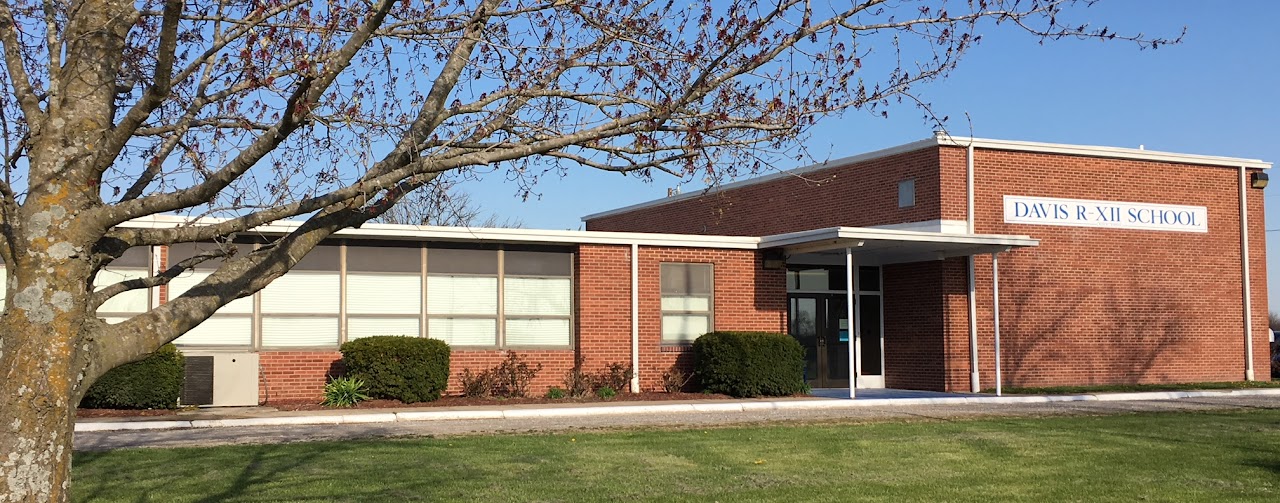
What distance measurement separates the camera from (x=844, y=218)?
25.7 meters

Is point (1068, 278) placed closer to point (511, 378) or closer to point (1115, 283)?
point (1115, 283)

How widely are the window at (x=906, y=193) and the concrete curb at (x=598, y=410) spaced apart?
455 cm

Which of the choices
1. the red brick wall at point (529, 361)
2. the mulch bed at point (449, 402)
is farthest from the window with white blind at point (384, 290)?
the mulch bed at point (449, 402)

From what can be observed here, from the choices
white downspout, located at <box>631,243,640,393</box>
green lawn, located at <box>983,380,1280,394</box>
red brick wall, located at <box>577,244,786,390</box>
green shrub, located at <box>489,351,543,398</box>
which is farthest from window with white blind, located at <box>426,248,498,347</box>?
green lawn, located at <box>983,380,1280,394</box>

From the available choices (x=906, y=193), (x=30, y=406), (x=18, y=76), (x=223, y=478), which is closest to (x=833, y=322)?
(x=906, y=193)

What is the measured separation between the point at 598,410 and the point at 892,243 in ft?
20.8

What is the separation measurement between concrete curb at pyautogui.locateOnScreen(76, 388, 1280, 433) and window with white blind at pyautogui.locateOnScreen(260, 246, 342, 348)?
9.89ft

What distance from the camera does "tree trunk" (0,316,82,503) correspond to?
4359mm

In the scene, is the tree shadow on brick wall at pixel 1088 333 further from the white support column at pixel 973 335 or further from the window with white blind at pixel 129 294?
the window with white blind at pixel 129 294

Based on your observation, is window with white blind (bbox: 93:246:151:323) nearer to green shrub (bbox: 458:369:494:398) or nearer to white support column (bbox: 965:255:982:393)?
green shrub (bbox: 458:369:494:398)

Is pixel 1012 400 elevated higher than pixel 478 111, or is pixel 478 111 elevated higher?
pixel 478 111

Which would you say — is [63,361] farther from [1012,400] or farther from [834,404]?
[1012,400]

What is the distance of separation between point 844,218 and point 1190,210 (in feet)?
23.3

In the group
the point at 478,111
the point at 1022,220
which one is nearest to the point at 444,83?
the point at 478,111
